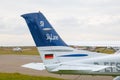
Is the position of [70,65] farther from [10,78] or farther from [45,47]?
[10,78]

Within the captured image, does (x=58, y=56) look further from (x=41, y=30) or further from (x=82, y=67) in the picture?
(x=41, y=30)

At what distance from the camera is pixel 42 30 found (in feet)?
42.6

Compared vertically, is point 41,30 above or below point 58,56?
above

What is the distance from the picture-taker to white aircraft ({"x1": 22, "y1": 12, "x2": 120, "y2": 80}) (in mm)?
12898

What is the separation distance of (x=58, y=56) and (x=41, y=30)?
1158 mm

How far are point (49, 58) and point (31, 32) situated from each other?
46.3 inches

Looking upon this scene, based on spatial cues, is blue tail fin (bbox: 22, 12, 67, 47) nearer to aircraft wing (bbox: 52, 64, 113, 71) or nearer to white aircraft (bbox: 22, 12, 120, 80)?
white aircraft (bbox: 22, 12, 120, 80)

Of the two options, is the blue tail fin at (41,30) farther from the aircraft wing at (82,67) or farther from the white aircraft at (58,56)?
the aircraft wing at (82,67)

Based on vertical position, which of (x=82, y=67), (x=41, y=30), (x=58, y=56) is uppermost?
(x=41, y=30)

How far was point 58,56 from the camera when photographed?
13.2 m

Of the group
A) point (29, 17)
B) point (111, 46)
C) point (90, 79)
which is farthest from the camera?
point (90, 79)

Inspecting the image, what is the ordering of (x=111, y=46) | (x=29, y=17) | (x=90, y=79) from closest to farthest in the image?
(x=29, y=17), (x=111, y=46), (x=90, y=79)

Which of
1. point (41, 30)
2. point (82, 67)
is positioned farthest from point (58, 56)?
point (41, 30)

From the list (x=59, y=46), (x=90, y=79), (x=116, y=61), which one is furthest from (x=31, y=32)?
(x=90, y=79)
